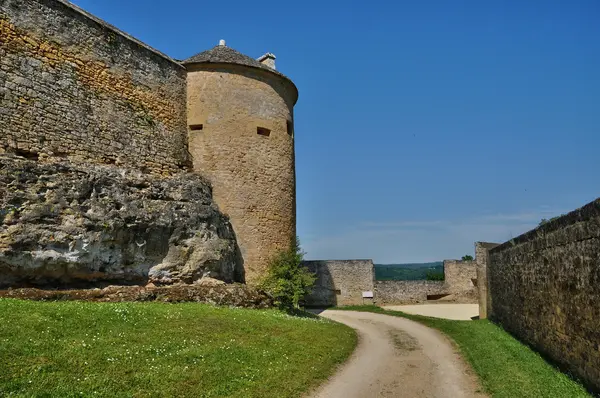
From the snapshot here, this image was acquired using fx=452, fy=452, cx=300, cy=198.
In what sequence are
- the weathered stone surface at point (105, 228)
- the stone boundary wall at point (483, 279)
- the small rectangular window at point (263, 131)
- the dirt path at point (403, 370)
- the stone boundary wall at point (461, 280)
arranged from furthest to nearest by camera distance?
the stone boundary wall at point (461, 280)
the small rectangular window at point (263, 131)
the stone boundary wall at point (483, 279)
the weathered stone surface at point (105, 228)
the dirt path at point (403, 370)

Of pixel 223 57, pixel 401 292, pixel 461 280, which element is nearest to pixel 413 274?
pixel 461 280

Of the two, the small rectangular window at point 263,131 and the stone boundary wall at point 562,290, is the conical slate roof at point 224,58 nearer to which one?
the small rectangular window at point 263,131

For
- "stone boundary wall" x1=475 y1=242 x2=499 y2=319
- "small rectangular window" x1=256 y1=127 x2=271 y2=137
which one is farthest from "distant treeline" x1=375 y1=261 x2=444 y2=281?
"small rectangular window" x1=256 y1=127 x2=271 y2=137

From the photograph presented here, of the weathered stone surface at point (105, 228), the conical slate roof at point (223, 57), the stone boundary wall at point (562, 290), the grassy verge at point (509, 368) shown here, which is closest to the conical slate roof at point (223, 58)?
the conical slate roof at point (223, 57)

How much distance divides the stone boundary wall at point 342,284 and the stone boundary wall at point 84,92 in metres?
11.6

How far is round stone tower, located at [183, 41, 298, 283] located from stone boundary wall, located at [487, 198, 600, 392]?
8399 mm

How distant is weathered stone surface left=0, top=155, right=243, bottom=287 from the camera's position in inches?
399

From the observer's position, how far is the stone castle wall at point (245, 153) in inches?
639

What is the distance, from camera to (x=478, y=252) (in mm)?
18234

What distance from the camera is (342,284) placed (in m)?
24.7

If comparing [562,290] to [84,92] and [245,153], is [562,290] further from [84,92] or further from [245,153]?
[84,92]

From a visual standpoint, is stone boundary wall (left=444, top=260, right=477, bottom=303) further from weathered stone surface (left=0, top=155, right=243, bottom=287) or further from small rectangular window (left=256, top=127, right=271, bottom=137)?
weathered stone surface (left=0, top=155, right=243, bottom=287)

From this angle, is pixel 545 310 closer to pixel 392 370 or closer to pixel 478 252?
pixel 392 370

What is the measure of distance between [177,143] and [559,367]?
13136 mm
